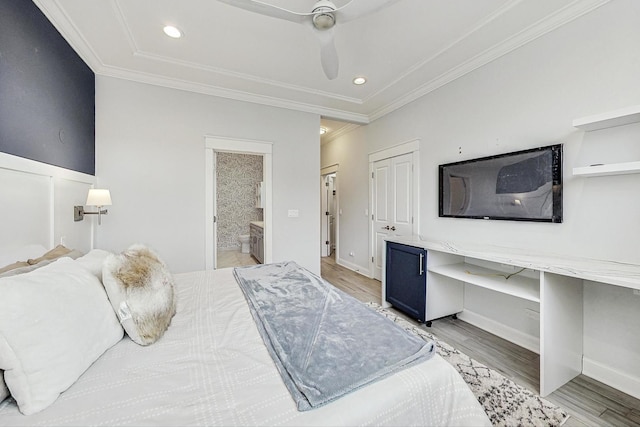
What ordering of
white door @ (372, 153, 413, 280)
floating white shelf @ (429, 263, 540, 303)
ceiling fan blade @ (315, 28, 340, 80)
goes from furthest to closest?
white door @ (372, 153, 413, 280), floating white shelf @ (429, 263, 540, 303), ceiling fan blade @ (315, 28, 340, 80)

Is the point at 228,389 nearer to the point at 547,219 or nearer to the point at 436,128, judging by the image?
the point at 547,219

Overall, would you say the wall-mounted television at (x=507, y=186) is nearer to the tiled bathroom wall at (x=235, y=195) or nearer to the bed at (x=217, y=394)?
the bed at (x=217, y=394)

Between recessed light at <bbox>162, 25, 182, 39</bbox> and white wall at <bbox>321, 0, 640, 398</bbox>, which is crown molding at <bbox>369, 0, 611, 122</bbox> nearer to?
white wall at <bbox>321, 0, 640, 398</bbox>

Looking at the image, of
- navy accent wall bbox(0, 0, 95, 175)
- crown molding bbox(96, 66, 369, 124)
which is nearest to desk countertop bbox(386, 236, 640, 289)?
crown molding bbox(96, 66, 369, 124)

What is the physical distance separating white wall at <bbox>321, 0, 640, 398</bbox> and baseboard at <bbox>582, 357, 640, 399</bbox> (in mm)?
44

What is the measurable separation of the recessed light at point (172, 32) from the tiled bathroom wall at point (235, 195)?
167 inches

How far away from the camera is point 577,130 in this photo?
1945 mm

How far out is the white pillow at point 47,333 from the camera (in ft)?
2.39

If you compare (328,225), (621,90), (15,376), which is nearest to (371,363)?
(15,376)

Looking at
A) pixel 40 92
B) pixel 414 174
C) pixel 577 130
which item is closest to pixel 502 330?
pixel 577 130

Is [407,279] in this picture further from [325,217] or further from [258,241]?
[325,217]

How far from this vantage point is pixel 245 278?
2.04 m

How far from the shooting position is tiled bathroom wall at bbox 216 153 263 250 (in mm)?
6578

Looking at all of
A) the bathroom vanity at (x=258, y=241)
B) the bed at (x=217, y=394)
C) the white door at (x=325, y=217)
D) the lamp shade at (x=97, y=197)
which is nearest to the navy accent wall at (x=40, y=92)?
the lamp shade at (x=97, y=197)
